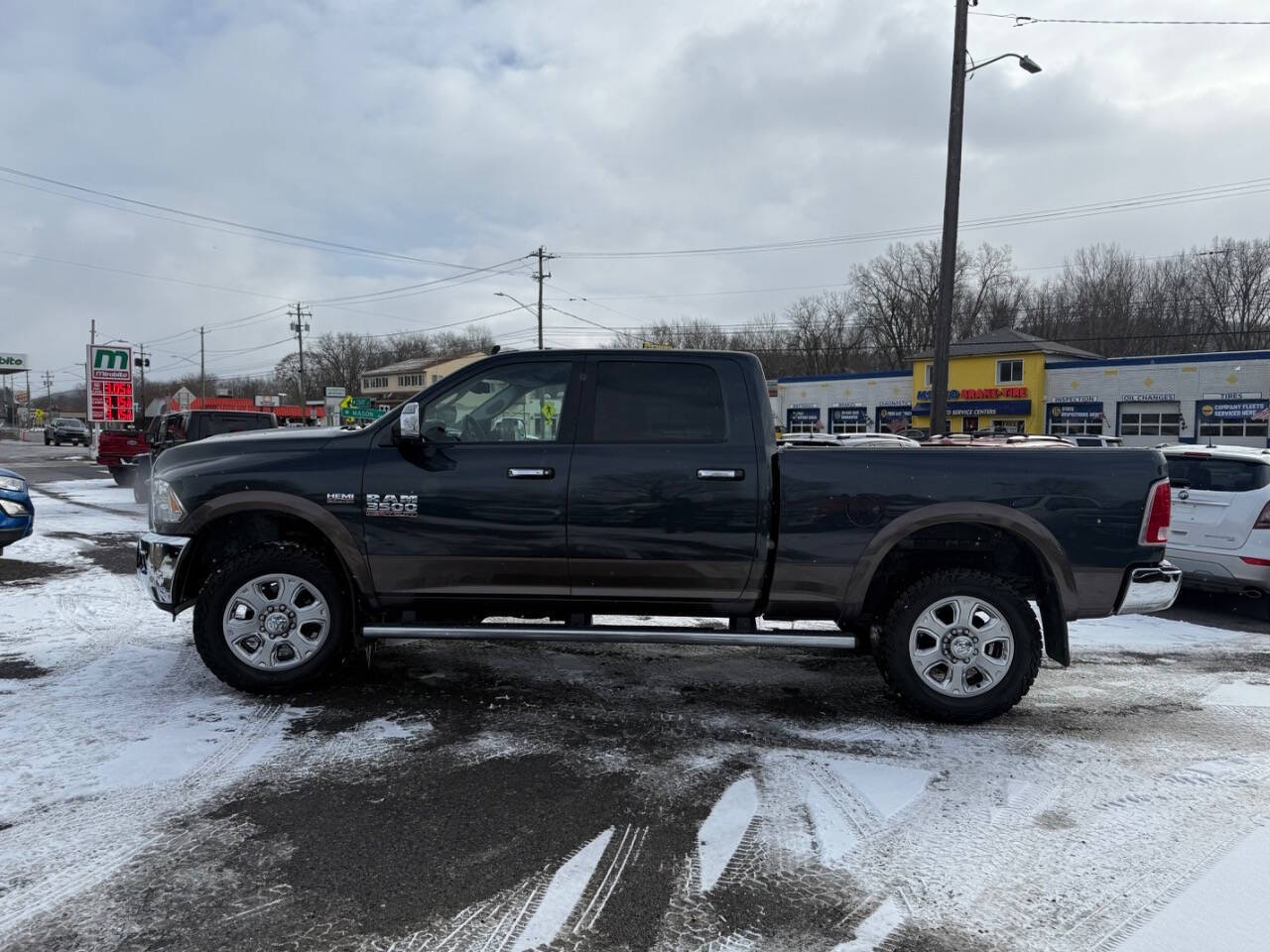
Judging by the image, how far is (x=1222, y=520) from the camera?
734cm

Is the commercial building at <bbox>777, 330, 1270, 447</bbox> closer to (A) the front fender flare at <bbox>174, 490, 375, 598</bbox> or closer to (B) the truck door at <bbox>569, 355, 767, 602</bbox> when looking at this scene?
(B) the truck door at <bbox>569, 355, 767, 602</bbox>

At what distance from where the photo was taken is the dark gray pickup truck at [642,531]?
4391 millimetres

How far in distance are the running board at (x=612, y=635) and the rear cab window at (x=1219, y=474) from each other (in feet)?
16.7

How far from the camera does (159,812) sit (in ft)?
11.0

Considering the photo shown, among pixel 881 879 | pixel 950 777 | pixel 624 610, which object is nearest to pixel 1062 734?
pixel 950 777

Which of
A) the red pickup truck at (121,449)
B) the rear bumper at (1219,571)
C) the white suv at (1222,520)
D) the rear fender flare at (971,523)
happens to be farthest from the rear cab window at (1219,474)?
the red pickup truck at (121,449)

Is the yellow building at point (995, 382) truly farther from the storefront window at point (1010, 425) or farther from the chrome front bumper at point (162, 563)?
the chrome front bumper at point (162, 563)

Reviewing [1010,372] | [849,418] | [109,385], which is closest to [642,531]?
[109,385]

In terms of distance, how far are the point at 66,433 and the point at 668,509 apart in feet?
196

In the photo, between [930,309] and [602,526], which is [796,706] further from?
[930,309]

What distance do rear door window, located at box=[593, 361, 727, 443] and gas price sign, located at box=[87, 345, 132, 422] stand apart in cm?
2799

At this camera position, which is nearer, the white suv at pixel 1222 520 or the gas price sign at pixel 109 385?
the white suv at pixel 1222 520

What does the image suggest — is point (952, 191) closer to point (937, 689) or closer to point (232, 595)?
point (937, 689)

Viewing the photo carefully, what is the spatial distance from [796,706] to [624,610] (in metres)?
1.16
